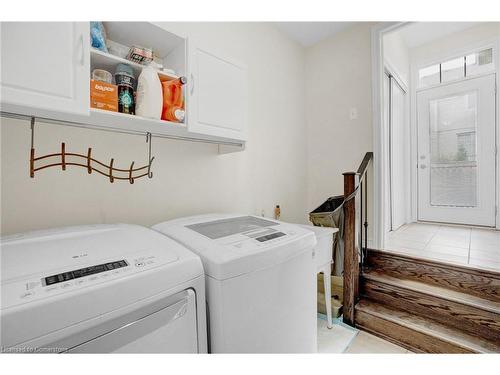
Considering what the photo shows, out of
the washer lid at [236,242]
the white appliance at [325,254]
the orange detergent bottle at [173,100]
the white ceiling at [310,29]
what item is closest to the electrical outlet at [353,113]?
the white ceiling at [310,29]

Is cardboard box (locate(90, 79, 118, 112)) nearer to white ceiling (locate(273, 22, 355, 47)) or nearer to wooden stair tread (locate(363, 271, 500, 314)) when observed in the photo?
white ceiling (locate(273, 22, 355, 47))

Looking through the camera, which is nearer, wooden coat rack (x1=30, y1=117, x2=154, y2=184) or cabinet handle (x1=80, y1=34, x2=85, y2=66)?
cabinet handle (x1=80, y1=34, x2=85, y2=66)

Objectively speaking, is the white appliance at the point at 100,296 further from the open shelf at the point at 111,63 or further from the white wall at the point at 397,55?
the white wall at the point at 397,55

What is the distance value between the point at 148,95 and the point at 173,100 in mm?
129

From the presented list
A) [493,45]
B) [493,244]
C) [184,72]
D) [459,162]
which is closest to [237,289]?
[184,72]

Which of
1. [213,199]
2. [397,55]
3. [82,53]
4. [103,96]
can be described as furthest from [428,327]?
[397,55]

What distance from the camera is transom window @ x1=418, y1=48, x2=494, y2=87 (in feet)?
10.0

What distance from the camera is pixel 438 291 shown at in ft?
5.68

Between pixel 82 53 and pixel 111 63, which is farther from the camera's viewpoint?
pixel 111 63

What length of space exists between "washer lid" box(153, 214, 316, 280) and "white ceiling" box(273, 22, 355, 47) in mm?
2055

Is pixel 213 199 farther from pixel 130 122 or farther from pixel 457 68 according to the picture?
pixel 457 68

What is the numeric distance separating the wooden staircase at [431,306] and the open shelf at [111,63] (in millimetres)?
2080

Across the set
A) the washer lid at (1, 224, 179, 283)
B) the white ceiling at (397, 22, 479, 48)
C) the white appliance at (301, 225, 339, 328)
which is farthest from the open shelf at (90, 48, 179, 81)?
the white ceiling at (397, 22, 479, 48)

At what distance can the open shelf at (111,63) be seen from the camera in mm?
1027
